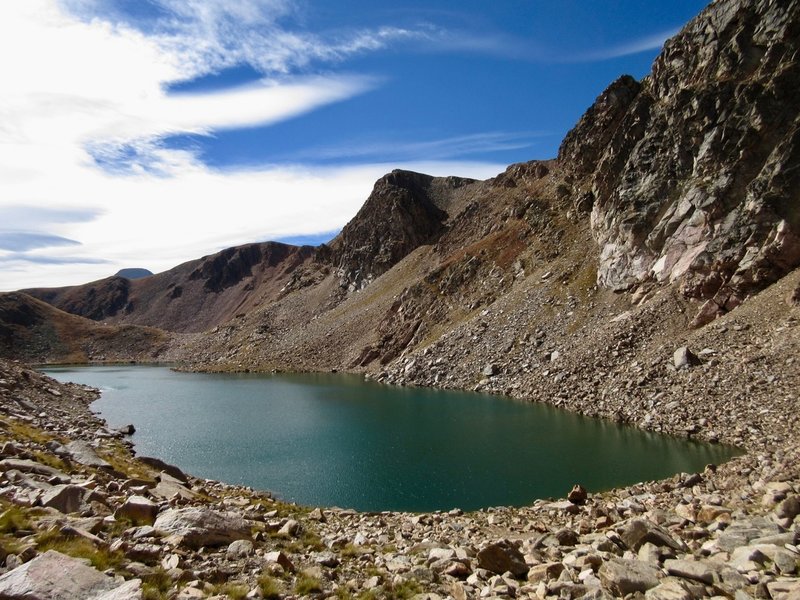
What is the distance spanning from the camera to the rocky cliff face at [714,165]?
158 feet

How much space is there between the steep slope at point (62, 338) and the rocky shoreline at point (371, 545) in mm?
163568

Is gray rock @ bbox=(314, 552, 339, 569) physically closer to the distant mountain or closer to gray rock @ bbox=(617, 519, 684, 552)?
gray rock @ bbox=(617, 519, 684, 552)

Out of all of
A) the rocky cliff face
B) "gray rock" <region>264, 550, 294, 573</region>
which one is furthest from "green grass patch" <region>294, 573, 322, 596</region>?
the rocky cliff face

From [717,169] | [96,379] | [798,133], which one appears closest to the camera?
[798,133]

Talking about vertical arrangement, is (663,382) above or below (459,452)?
above

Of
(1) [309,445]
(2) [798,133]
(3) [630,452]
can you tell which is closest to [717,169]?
(2) [798,133]

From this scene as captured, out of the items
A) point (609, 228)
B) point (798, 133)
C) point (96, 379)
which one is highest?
point (798, 133)

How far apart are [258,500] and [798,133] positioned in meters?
57.1

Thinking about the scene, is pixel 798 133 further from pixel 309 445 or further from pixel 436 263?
pixel 436 263

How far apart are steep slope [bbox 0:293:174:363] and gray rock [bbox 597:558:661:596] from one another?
17961 cm

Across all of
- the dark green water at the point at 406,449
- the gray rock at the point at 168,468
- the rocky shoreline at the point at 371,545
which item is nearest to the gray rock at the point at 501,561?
the rocky shoreline at the point at 371,545

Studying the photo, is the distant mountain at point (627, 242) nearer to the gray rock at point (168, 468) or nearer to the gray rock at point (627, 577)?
the gray rock at point (168, 468)

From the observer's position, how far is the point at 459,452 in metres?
35.9

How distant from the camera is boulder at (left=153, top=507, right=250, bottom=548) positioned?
12701mm
